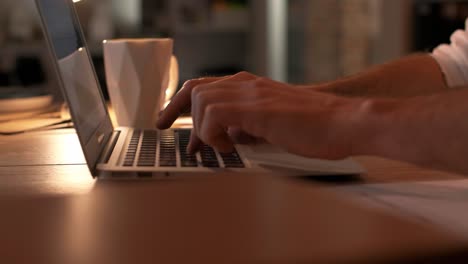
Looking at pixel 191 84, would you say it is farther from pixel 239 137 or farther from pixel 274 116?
pixel 274 116

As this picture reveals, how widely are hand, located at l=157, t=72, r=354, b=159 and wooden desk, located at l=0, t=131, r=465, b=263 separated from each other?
1.31 feet

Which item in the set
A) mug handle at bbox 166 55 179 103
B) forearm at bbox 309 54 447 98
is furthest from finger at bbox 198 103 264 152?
mug handle at bbox 166 55 179 103

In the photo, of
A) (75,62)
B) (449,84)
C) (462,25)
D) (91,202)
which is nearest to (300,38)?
(462,25)

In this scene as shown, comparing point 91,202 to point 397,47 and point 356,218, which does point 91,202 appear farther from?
point 397,47

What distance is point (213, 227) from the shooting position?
0.22 meters

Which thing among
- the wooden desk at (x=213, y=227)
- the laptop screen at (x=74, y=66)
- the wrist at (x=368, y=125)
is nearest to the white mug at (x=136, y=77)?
the laptop screen at (x=74, y=66)

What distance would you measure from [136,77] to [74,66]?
29cm

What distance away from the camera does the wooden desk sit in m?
0.19

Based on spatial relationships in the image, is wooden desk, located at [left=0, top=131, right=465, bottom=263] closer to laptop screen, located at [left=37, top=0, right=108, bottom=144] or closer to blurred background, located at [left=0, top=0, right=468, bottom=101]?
laptop screen, located at [left=37, top=0, right=108, bottom=144]

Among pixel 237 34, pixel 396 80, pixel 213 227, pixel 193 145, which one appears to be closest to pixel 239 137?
pixel 193 145

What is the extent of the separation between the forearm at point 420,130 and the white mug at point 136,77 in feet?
1.82

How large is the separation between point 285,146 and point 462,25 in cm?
211

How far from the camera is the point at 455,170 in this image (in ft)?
2.05

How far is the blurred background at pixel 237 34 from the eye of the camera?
340 centimetres
